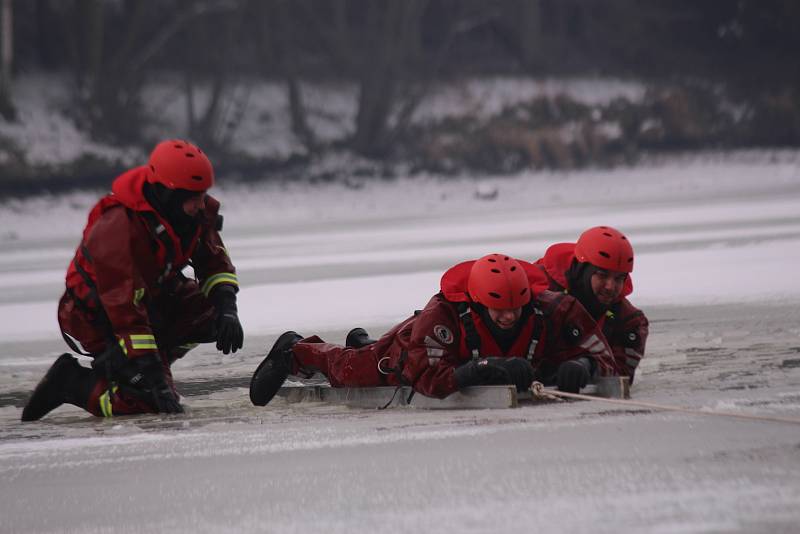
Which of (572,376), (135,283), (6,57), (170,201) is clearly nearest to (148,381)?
(135,283)

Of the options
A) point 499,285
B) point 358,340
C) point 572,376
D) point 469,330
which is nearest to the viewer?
point 499,285

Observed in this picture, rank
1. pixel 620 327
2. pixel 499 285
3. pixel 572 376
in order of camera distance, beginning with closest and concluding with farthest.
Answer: pixel 499 285 < pixel 572 376 < pixel 620 327

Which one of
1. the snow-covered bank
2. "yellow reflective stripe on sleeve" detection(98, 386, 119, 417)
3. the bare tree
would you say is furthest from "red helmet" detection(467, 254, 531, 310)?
the bare tree

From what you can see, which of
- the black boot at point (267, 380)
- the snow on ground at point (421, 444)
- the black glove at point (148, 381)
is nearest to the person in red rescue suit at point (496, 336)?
the snow on ground at point (421, 444)

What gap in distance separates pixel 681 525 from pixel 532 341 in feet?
7.60

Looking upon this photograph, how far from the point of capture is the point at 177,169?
6.30m

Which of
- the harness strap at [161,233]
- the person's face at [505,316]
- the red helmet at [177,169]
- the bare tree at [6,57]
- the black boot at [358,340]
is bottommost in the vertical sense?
the black boot at [358,340]

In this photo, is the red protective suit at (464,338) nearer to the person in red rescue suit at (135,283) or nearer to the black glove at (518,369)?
the black glove at (518,369)

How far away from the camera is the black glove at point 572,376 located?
5969mm

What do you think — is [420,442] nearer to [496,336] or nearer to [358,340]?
[496,336]

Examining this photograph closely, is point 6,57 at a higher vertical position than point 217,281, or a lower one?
higher

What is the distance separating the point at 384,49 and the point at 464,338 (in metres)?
27.1

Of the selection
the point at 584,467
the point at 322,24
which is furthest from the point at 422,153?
the point at 584,467

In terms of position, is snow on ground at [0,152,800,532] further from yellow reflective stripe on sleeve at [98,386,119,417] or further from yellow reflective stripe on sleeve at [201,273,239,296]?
yellow reflective stripe on sleeve at [201,273,239,296]
